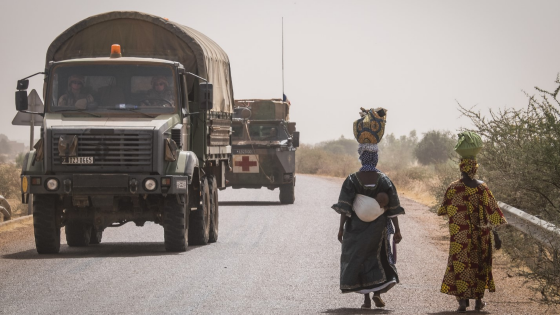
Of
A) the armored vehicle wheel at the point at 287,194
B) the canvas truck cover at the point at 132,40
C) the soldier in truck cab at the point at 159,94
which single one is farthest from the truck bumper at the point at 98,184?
the armored vehicle wheel at the point at 287,194

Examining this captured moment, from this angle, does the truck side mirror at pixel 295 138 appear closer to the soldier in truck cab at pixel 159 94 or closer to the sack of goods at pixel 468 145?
the soldier in truck cab at pixel 159 94

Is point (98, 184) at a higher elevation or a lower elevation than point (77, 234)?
higher

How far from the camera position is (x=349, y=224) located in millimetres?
8883

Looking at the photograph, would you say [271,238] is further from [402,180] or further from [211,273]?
[402,180]

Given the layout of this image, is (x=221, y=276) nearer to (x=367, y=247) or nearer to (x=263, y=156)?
(x=367, y=247)

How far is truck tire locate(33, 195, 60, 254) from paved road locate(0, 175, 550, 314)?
24 cm

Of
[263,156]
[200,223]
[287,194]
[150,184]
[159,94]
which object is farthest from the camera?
[287,194]

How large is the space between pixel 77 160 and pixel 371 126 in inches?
216

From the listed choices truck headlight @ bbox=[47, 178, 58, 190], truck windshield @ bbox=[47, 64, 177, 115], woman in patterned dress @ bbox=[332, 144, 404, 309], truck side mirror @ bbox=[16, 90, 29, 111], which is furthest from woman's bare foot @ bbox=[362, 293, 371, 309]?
truck side mirror @ bbox=[16, 90, 29, 111]

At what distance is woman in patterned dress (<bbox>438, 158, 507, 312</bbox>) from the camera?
845 cm

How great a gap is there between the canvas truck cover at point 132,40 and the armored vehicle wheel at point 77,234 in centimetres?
260

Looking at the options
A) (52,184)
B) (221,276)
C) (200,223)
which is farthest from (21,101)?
(221,276)

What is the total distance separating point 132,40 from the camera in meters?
14.8

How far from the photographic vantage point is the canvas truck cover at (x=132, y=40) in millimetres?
14758
